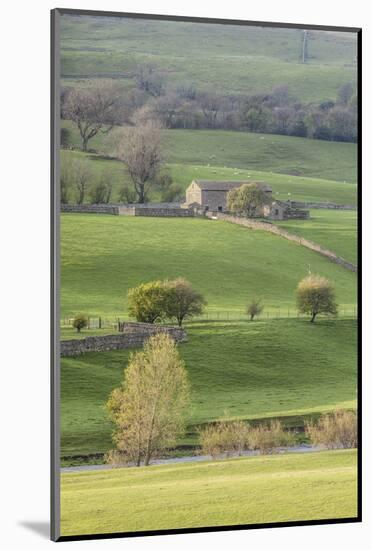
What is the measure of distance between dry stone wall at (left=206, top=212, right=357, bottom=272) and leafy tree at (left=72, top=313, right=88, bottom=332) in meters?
2.72

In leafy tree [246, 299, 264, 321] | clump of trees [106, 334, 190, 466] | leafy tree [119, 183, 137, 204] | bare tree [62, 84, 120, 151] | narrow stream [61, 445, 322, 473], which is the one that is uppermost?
bare tree [62, 84, 120, 151]

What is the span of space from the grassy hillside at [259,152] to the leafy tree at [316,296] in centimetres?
156

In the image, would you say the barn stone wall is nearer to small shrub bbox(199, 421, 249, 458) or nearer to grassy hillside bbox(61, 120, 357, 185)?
small shrub bbox(199, 421, 249, 458)

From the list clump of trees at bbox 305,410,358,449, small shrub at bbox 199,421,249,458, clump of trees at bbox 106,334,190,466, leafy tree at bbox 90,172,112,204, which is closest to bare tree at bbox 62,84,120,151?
leafy tree at bbox 90,172,112,204

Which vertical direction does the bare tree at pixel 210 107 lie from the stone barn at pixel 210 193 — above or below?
above

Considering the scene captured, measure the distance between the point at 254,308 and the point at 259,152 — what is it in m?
2.24

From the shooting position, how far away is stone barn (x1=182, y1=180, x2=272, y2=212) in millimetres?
24891

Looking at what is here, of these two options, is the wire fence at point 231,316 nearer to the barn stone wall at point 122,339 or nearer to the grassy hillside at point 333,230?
the barn stone wall at point 122,339

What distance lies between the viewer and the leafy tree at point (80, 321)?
924 inches

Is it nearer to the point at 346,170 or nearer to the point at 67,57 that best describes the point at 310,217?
the point at 346,170

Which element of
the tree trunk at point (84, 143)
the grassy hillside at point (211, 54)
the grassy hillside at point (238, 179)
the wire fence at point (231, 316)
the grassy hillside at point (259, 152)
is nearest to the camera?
the grassy hillside at point (211, 54)

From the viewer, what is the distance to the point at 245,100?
25016 millimetres

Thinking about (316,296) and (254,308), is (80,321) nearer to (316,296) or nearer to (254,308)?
(254,308)

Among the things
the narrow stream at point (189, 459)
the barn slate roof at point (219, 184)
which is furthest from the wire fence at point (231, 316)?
the narrow stream at point (189, 459)
